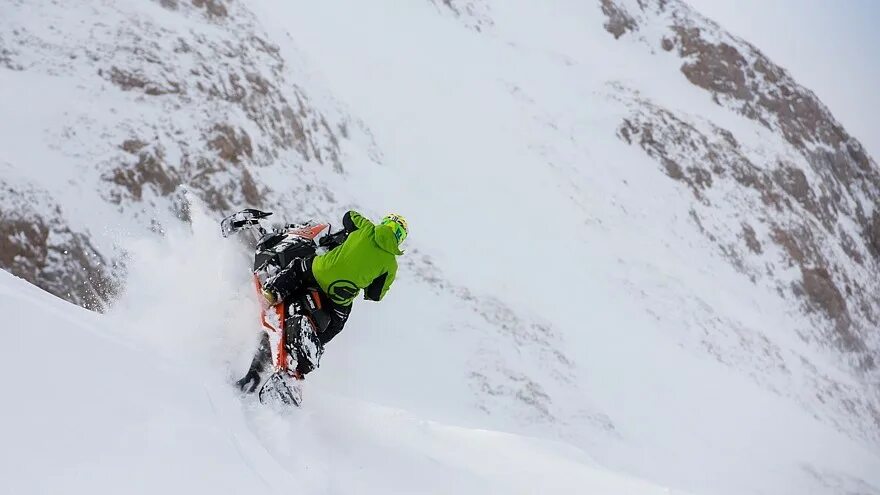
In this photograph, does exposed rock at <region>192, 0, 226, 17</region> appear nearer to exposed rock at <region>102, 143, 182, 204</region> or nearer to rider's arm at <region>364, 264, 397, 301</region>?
exposed rock at <region>102, 143, 182, 204</region>

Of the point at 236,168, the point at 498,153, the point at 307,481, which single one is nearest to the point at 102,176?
the point at 236,168

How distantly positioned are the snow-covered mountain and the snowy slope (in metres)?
0.29

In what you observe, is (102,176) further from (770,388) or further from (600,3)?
(600,3)

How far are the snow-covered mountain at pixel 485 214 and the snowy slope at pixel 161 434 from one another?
29cm

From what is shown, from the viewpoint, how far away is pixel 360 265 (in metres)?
6.11

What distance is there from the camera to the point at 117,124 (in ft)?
33.8

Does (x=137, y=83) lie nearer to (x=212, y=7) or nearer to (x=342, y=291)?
(x=212, y=7)

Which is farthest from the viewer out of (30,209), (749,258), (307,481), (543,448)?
(749,258)

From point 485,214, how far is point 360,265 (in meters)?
12.6

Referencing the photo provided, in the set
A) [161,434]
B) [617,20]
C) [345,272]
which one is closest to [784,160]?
[617,20]

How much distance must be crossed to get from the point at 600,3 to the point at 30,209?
121ft

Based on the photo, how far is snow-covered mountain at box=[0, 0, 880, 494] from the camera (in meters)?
8.94

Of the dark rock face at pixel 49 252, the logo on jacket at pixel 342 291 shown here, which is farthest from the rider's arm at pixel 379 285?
the dark rock face at pixel 49 252

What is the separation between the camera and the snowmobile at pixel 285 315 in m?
5.75
